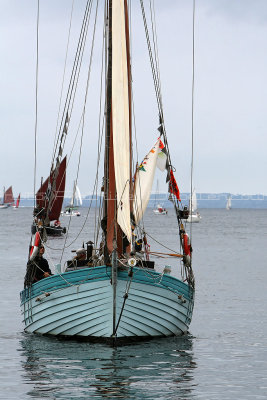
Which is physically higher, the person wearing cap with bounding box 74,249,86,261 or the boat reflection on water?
the person wearing cap with bounding box 74,249,86,261

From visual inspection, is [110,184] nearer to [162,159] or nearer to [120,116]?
[120,116]

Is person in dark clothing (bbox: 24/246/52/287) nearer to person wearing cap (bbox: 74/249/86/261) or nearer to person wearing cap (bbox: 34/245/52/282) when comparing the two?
person wearing cap (bbox: 34/245/52/282)

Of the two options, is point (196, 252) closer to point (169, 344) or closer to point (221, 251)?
point (221, 251)

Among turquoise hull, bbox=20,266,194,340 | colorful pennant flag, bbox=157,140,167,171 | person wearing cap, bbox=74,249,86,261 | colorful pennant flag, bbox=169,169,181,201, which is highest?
colorful pennant flag, bbox=157,140,167,171

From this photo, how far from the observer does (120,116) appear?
25484mm

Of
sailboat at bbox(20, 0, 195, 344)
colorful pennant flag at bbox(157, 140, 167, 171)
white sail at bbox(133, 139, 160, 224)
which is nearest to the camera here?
sailboat at bbox(20, 0, 195, 344)

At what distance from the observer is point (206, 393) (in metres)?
21.8

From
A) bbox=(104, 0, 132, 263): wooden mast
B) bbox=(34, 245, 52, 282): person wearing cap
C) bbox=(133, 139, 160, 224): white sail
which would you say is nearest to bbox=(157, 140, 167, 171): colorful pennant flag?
bbox=(104, 0, 132, 263): wooden mast

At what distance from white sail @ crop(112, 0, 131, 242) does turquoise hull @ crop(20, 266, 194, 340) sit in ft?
5.20

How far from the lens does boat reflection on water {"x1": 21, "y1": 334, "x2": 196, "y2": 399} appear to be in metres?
21.6

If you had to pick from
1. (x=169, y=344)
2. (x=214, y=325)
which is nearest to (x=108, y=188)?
(x=169, y=344)

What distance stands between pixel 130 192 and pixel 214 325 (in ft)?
32.9

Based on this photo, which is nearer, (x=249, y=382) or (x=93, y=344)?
(x=249, y=382)

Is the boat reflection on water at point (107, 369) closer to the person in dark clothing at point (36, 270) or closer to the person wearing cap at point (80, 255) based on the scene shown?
the person in dark clothing at point (36, 270)
